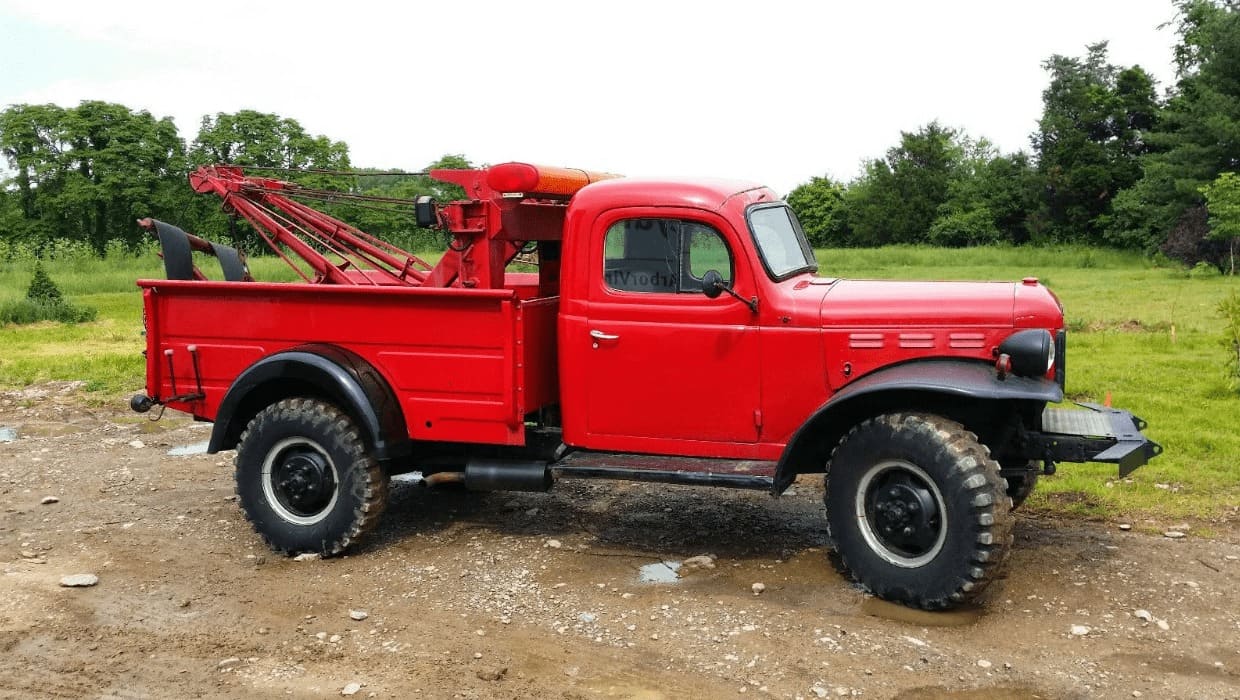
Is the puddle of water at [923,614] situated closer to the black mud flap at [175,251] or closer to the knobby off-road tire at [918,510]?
the knobby off-road tire at [918,510]

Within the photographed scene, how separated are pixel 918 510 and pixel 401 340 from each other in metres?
3.00

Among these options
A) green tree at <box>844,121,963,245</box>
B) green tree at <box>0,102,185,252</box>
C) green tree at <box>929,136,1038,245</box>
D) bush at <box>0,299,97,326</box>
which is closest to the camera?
bush at <box>0,299,97,326</box>

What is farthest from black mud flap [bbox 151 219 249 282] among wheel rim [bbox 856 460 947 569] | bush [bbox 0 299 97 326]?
bush [bbox 0 299 97 326]

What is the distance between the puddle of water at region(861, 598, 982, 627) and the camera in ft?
17.3

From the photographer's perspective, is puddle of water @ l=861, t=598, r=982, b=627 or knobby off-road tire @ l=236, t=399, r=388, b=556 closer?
puddle of water @ l=861, t=598, r=982, b=627

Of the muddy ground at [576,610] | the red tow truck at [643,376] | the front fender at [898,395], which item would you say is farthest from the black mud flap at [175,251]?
the front fender at [898,395]

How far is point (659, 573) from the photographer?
6.12 metres

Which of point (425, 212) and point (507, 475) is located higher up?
point (425, 212)

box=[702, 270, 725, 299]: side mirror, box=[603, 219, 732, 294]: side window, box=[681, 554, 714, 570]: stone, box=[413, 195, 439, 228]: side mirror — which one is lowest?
box=[681, 554, 714, 570]: stone

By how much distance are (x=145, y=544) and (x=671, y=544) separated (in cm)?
325

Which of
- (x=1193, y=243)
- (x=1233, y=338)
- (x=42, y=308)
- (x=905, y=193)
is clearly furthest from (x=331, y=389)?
(x=905, y=193)

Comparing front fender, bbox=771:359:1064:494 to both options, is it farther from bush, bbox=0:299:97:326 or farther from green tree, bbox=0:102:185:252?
green tree, bbox=0:102:185:252

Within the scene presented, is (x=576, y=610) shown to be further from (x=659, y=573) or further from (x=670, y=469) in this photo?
(x=670, y=469)

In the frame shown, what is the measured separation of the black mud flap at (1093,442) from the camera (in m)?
5.41
